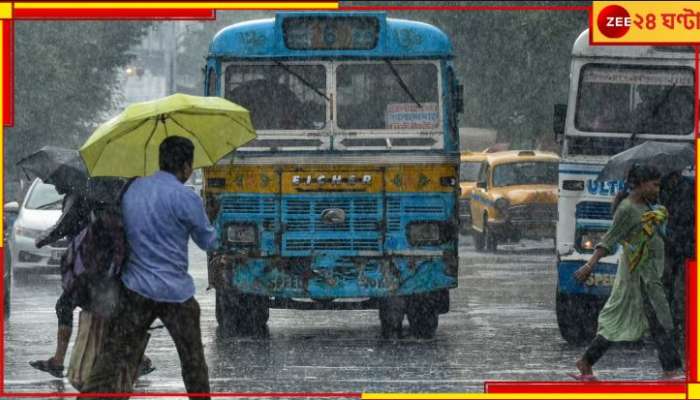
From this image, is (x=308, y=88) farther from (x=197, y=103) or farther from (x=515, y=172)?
(x=515, y=172)

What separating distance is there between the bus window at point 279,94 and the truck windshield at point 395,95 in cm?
Result: 22

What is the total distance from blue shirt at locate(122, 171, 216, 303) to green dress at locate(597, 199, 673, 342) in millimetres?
4105

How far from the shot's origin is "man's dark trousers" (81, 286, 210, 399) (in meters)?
9.19

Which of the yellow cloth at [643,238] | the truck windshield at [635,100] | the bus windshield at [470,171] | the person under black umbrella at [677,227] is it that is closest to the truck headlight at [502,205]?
the bus windshield at [470,171]

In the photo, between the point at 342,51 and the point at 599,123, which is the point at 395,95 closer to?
the point at 342,51

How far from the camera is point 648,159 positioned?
1399 cm

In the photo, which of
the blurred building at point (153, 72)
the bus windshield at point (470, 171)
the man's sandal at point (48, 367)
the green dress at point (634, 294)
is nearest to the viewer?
the green dress at point (634, 294)

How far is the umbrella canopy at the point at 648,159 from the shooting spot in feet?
46.1

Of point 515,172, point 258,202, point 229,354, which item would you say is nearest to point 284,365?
point 229,354

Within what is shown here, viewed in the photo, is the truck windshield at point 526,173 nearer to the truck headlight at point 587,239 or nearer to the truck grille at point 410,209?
the truck grille at point 410,209

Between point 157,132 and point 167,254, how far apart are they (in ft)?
5.58

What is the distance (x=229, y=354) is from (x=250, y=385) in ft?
7.88

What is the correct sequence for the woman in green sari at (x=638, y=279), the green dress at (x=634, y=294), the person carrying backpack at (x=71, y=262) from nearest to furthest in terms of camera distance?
the person carrying backpack at (x=71, y=262)
the woman in green sari at (x=638, y=279)
the green dress at (x=634, y=294)

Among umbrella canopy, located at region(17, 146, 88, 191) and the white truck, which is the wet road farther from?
umbrella canopy, located at region(17, 146, 88, 191)
